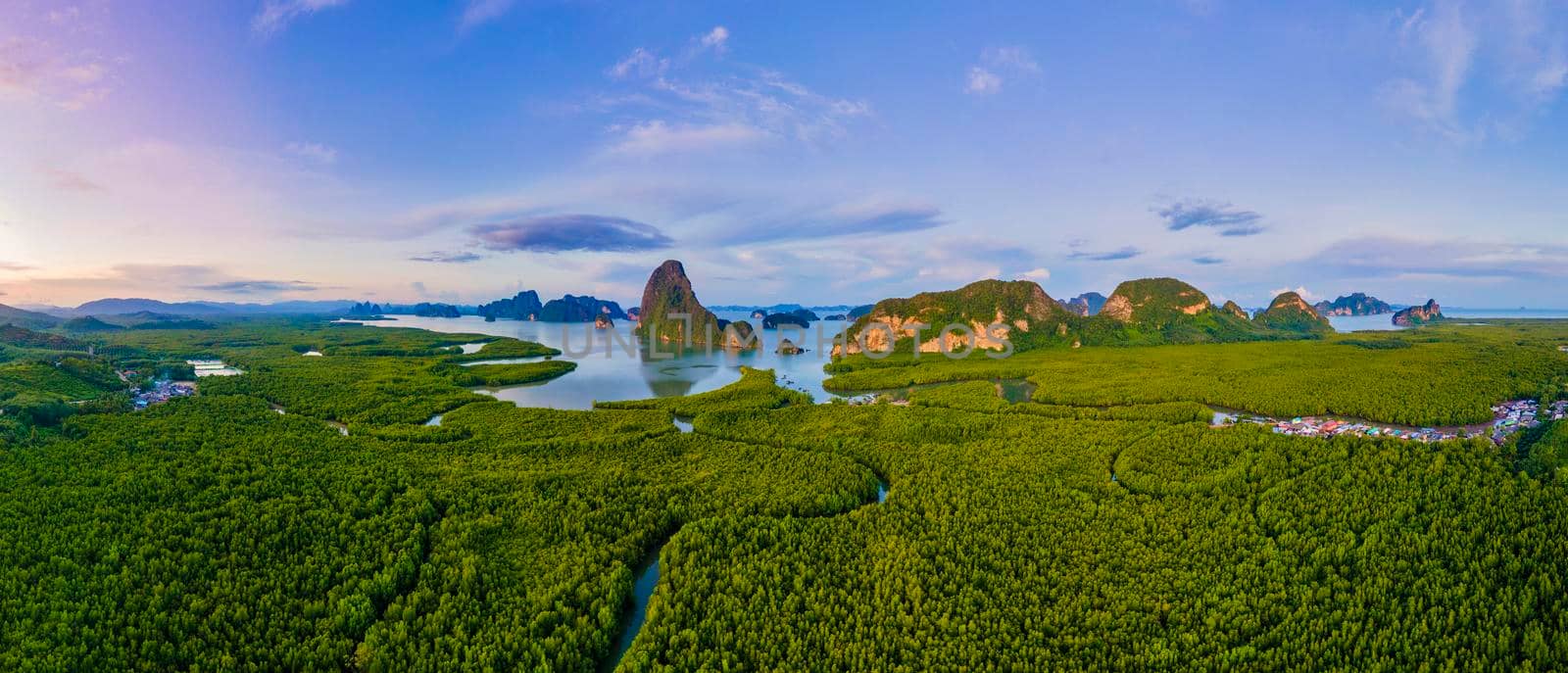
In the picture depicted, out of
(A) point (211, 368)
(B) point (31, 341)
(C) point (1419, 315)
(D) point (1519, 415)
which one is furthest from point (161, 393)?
(C) point (1419, 315)

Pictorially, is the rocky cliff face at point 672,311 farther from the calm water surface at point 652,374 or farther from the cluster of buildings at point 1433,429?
the cluster of buildings at point 1433,429

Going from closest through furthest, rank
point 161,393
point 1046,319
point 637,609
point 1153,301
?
1. point 637,609
2. point 161,393
3. point 1046,319
4. point 1153,301

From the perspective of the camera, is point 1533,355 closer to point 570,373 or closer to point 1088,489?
point 1088,489

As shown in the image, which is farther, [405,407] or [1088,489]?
[405,407]

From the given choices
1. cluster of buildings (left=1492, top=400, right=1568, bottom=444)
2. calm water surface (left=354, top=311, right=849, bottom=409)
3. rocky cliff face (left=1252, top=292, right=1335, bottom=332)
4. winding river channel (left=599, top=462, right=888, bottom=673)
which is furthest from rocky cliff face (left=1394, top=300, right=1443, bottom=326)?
winding river channel (left=599, top=462, right=888, bottom=673)

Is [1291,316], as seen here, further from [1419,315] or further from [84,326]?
[84,326]

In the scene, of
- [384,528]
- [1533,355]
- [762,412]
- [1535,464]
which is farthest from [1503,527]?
[1533,355]
